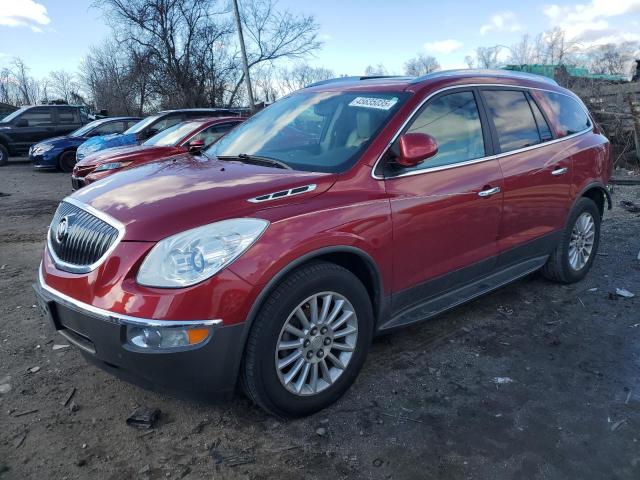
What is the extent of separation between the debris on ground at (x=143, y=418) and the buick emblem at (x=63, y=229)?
104 cm

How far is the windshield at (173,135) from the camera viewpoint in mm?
8938

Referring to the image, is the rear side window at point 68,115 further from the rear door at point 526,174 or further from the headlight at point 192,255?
the headlight at point 192,255

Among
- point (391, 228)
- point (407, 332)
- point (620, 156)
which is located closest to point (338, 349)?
point (391, 228)

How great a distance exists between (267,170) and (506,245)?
1.99m

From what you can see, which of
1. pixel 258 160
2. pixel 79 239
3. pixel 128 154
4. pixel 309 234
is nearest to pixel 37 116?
pixel 128 154

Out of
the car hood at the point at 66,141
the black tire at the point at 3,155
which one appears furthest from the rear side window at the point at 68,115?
the car hood at the point at 66,141

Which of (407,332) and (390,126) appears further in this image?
(407,332)

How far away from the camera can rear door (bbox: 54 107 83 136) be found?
683 inches

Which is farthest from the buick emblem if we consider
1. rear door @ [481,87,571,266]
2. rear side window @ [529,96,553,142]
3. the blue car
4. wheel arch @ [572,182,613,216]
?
the blue car

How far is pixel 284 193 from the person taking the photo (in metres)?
2.72

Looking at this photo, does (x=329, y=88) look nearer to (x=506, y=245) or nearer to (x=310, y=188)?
(x=310, y=188)

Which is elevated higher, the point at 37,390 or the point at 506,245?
the point at 506,245

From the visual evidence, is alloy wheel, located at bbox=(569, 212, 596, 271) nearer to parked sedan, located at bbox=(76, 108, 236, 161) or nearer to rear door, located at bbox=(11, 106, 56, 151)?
parked sedan, located at bbox=(76, 108, 236, 161)

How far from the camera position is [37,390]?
3.18 metres
